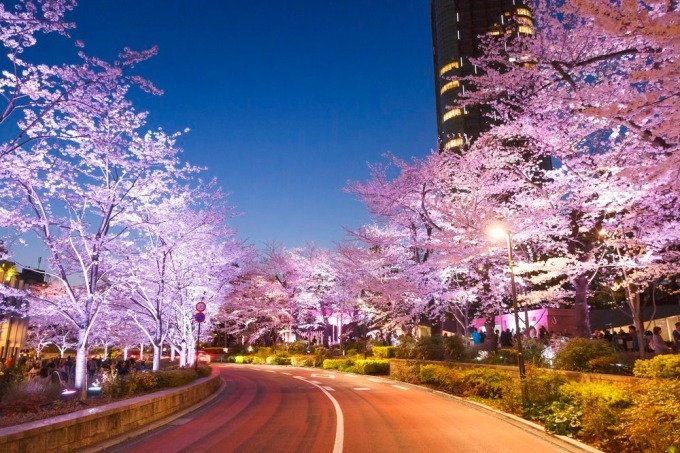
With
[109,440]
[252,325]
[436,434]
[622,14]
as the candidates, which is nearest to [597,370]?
[436,434]

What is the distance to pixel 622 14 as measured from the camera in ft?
19.4

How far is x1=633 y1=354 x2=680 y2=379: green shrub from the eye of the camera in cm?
914

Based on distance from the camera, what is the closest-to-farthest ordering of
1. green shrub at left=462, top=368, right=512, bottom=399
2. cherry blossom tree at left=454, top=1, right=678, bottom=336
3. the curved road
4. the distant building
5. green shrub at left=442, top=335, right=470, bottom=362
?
the curved road < cherry blossom tree at left=454, top=1, right=678, bottom=336 < green shrub at left=462, top=368, right=512, bottom=399 < green shrub at left=442, top=335, right=470, bottom=362 < the distant building

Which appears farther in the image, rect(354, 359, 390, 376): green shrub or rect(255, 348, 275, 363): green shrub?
rect(255, 348, 275, 363): green shrub

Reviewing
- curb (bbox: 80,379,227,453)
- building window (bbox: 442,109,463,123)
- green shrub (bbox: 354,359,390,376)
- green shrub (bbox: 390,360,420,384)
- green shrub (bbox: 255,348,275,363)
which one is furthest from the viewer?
building window (bbox: 442,109,463,123)

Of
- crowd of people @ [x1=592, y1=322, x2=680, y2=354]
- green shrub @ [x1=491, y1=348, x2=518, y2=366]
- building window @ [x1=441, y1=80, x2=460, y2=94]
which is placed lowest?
green shrub @ [x1=491, y1=348, x2=518, y2=366]

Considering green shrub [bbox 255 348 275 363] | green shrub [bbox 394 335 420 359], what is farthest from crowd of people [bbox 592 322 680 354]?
green shrub [bbox 255 348 275 363]

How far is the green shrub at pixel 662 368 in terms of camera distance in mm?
9141

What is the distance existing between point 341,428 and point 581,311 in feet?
33.5

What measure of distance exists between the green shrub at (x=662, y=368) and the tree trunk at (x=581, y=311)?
5.93m

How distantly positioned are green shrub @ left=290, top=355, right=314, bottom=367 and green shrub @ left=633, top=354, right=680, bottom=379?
3025 cm

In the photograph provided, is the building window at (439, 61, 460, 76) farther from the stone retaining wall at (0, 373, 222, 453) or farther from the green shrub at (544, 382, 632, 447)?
the stone retaining wall at (0, 373, 222, 453)

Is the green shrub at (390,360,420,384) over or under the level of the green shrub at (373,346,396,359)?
under

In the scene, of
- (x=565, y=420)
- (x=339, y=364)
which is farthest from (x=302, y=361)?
(x=565, y=420)
